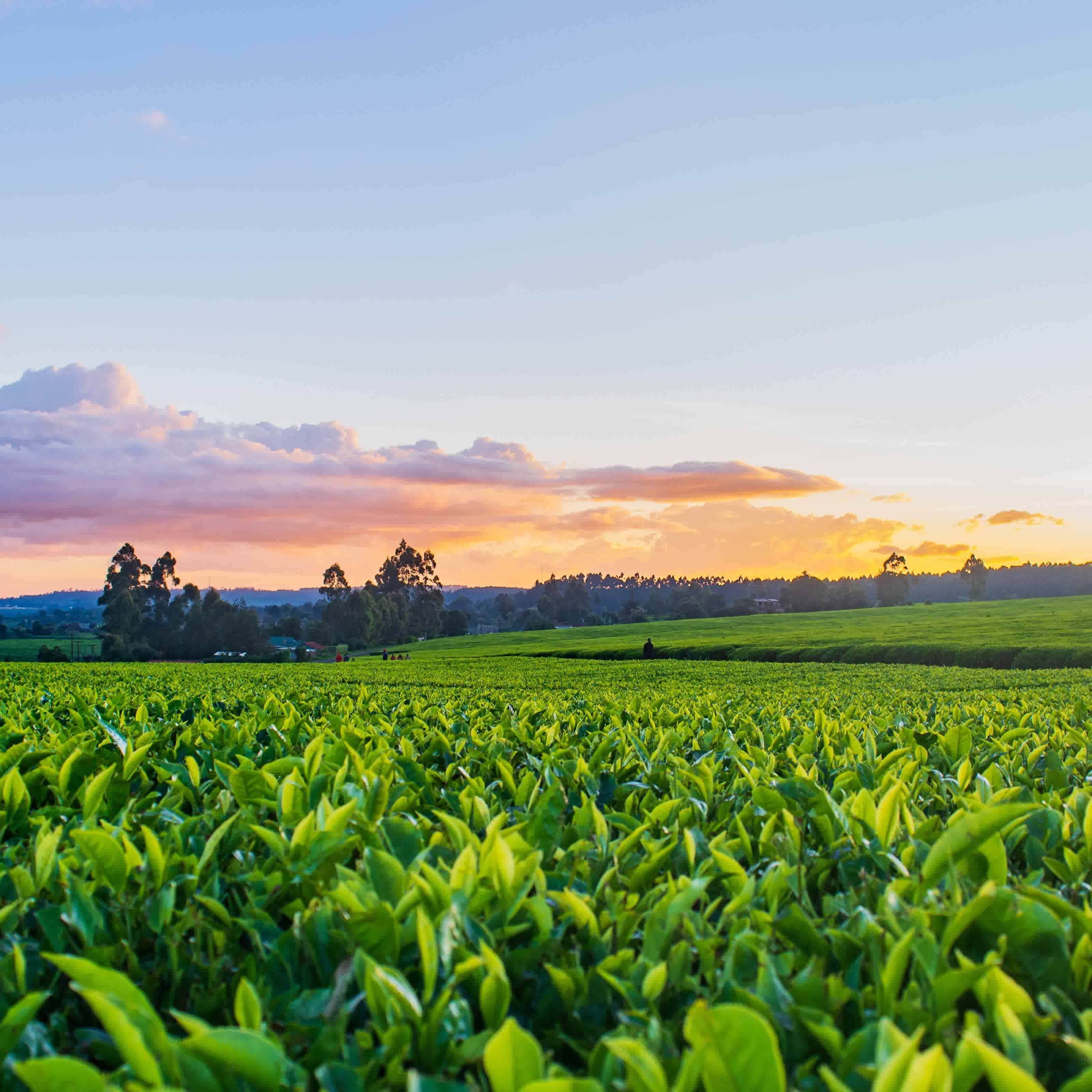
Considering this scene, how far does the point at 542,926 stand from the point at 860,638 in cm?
4428

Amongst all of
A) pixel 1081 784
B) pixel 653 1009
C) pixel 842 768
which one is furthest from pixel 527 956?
pixel 1081 784

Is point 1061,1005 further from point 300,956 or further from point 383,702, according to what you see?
point 383,702

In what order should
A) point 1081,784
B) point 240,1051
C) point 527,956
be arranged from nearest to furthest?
point 240,1051, point 527,956, point 1081,784

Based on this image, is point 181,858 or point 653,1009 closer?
point 653,1009

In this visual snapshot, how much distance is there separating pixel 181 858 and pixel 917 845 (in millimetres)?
1844

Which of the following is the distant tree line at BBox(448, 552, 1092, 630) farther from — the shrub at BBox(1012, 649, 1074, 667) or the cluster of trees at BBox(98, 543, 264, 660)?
the shrub at BBox(1012, 649, 1074, 667)

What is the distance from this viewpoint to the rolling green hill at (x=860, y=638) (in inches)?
1302

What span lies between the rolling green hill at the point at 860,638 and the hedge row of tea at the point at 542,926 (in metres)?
30.8

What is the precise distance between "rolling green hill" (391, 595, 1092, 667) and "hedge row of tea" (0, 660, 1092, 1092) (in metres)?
30.8

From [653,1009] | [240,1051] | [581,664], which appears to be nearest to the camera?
[240,1051]

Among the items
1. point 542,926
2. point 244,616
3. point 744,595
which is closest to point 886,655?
point 542,926

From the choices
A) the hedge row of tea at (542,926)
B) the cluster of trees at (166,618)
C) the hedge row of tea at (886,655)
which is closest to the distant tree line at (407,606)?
the cluster of trees at (166,618)

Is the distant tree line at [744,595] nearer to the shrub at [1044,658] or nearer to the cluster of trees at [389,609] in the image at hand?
the cluster of trees at [389,609]

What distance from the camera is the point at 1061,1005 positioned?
152 cm
